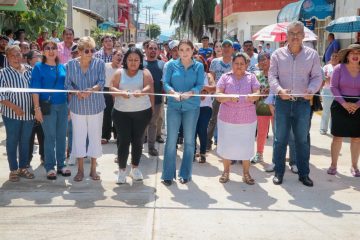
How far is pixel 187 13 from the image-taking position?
42.9 meters

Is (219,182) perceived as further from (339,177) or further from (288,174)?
(339,177)

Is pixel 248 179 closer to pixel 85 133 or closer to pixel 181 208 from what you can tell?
A: pixel 181 208

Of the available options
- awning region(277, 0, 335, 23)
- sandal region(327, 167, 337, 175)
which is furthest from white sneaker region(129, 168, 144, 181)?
awning region(277, 0, 335, 23)

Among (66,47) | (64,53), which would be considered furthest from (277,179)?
(66,47)

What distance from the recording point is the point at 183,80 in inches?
220

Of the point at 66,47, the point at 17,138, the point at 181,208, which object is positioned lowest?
the point at 181,208

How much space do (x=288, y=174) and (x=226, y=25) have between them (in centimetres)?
3862

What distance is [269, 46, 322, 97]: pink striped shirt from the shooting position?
554 cm

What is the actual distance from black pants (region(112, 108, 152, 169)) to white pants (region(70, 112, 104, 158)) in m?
0.25

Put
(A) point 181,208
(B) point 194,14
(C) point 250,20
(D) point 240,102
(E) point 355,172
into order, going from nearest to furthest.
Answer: (A) point 181,208
(D) point 240,102
(E) point 355,172
(C) point 250,20
(B) point 194,14

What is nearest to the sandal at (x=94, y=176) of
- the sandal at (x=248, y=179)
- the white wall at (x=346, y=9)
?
the sandal at (x=248, y=179)

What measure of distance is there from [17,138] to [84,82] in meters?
1.13

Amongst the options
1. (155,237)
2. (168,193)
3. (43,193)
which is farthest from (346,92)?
(43,193)

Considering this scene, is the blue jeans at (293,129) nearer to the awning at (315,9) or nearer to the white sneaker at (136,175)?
the white sneaker at (136,175)
